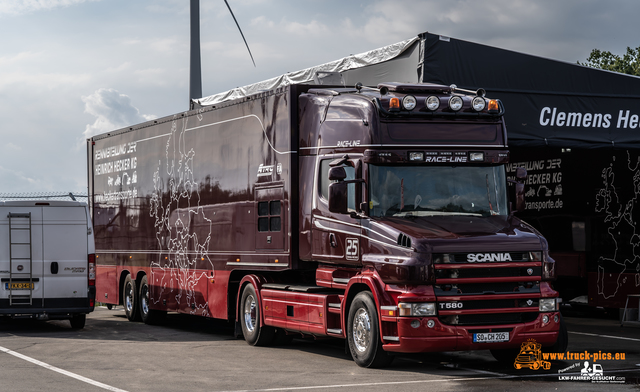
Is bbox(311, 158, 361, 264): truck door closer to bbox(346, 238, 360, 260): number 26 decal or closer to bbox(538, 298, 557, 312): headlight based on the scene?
bbox(346, 238, 360, 260): number 26 decal

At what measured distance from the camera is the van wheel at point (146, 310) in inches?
769

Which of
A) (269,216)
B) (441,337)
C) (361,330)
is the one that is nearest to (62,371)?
(361,330)

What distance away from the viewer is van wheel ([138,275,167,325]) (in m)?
19.5

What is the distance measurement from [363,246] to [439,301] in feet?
4.51

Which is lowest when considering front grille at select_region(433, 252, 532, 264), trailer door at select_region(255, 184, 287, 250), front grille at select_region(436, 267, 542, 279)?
front grille at select_region(436, 267, 542, 279)

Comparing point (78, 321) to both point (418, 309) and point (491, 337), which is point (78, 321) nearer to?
point (418, 309)

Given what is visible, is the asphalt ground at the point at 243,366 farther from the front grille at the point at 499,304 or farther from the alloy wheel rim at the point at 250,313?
the front grille at the point at 499,304

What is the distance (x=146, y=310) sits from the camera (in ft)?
64.5

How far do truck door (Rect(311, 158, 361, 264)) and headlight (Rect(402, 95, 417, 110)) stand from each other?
1.07 meters

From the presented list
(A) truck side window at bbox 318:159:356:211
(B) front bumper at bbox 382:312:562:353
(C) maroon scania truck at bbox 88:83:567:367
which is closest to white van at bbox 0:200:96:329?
(C) maroon scania truck at bbox 88:83:567:367

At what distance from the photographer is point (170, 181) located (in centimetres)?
1828

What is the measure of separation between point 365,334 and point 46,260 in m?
8.10

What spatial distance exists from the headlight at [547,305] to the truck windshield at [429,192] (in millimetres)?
1283

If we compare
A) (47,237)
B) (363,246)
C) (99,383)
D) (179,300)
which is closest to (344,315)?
(363,246)
